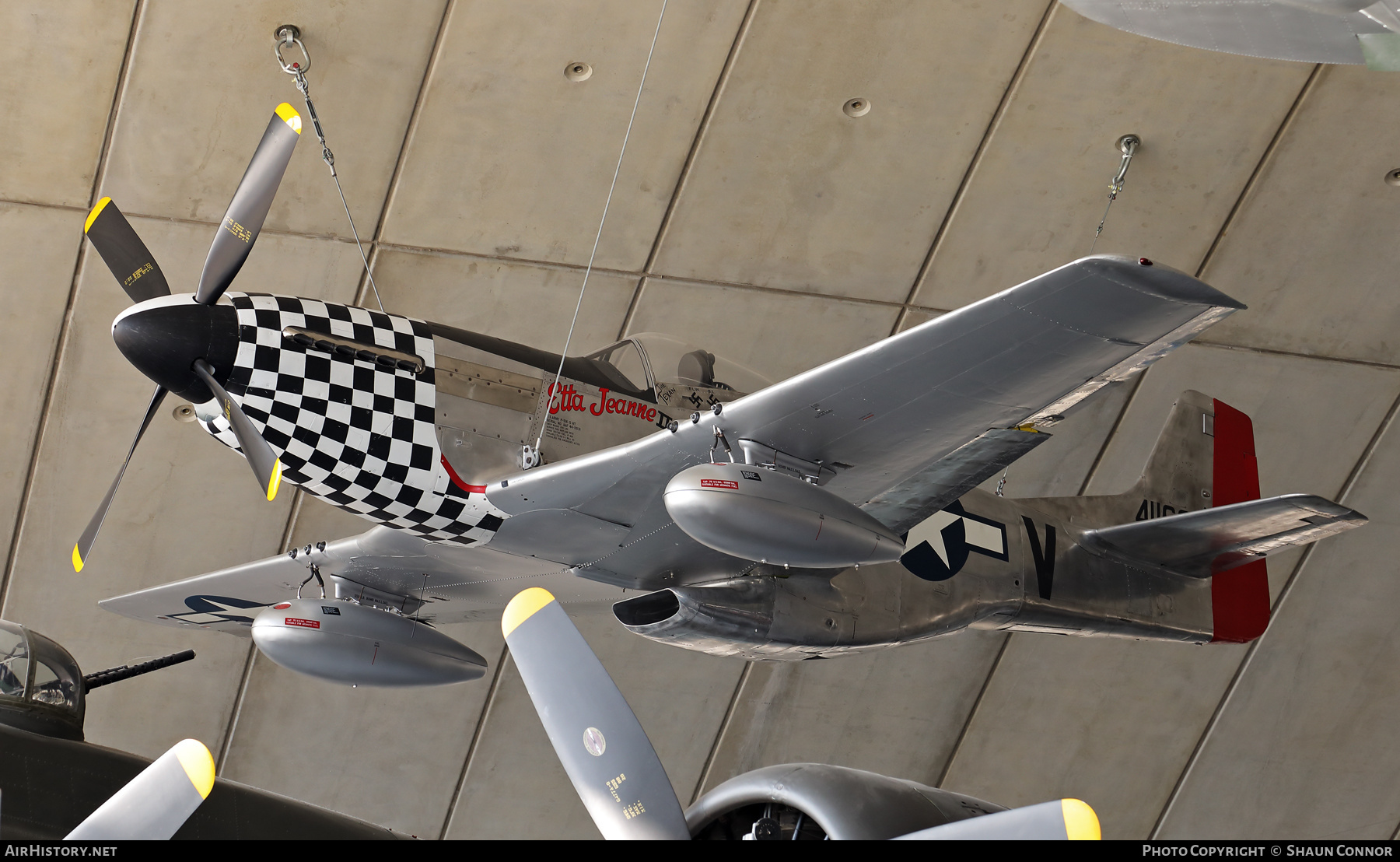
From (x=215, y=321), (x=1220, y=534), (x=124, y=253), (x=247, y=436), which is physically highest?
(x=124, y=253)

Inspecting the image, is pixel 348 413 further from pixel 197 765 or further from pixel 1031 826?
pixel 1031 826

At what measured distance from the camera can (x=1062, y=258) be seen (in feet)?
34.4

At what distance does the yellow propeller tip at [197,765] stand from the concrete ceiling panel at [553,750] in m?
7.51

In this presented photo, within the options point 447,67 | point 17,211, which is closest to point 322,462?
point 447,67

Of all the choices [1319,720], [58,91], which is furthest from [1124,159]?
[58,91]

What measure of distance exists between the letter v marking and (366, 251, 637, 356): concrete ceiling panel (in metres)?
3.91

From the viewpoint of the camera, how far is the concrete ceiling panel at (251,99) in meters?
9.11

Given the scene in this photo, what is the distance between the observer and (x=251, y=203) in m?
6.32

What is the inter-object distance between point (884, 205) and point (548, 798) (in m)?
6.84

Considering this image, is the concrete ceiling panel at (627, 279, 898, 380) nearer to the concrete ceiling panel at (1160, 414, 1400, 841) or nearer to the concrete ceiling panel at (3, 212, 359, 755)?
the concrete ceiling panel at (3, 212, 359, 755)

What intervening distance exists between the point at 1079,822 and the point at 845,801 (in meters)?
1.23

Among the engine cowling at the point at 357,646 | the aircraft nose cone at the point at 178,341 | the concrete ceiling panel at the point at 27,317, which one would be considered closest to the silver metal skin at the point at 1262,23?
the aircraft nose cone at the point at 178,341

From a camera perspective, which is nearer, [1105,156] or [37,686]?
[37,686]

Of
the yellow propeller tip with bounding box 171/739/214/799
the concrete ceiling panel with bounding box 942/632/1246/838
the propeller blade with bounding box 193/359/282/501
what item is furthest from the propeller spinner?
the concrete ceiling panel with bounding box 942/632/1246/838
